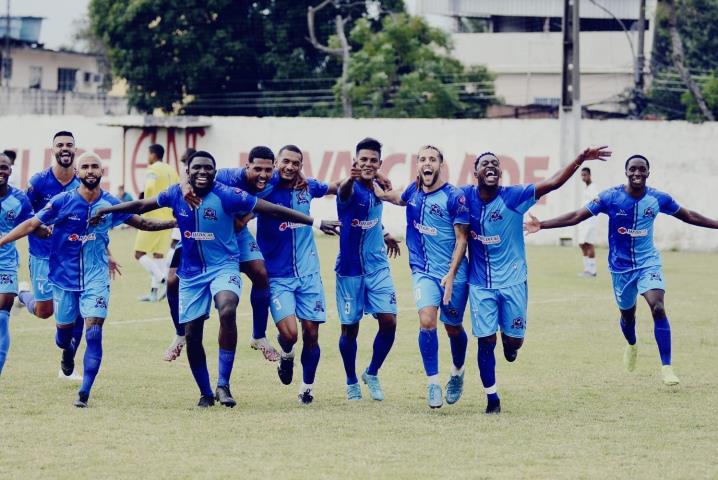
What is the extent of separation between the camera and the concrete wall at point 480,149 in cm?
3219

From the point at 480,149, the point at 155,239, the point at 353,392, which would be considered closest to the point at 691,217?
the point at 353,392

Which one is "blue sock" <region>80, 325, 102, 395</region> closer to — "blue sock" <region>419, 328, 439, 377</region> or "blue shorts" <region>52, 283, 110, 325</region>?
"blue shorts" <region>52, 283, 110, 325</region>

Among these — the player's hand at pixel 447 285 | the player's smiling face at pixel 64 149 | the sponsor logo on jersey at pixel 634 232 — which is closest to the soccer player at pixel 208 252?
the player's hand at pixel 447 285

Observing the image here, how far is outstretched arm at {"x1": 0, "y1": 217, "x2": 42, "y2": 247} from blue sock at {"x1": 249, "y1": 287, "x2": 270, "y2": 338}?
2.05 meters

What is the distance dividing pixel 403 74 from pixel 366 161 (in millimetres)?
34902

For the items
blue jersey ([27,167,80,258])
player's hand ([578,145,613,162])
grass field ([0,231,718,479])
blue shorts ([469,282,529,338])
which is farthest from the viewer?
blue jersey ([27,167,80,258])

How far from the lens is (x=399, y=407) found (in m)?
11.4

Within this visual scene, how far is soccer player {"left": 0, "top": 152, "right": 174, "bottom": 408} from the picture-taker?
456 inches

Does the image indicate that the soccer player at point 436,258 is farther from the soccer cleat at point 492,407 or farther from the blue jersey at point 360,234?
the soccer cleat at point 492,407

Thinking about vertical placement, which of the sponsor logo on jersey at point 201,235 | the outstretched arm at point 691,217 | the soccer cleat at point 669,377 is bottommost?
the soccer cleat at point 669,377

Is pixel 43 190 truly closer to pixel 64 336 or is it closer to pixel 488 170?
pixel 64 336

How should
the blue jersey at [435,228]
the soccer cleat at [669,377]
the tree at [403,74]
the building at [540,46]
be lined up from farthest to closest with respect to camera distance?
1. the building at [540,46]
2. the tree at [403,74]
3. the soccer cleat at [669,377]
4. the blue jersey at [435,228]

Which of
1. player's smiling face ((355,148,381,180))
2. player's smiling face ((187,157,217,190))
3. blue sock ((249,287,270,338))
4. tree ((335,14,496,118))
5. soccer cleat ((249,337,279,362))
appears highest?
tree ((335,14,496,118))

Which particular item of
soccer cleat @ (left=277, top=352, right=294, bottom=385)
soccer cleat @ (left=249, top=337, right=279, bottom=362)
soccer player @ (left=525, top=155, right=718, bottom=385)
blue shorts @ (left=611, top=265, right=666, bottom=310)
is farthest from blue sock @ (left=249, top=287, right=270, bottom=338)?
blue shorts @ (left=611, top=265, right=666, bottom=310)
